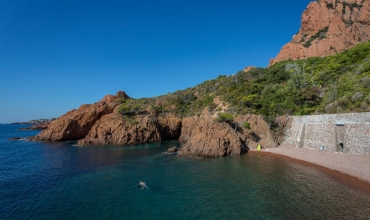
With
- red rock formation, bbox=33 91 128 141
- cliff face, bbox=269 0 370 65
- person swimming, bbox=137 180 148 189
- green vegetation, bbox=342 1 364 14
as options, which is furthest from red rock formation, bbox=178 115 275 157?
green vegetation, bbox=342 1 364 14

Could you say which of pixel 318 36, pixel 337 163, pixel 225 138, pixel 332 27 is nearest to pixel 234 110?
pixel 225 138

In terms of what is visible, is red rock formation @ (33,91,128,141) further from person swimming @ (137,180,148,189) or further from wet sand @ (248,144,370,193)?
wet sand @ (248,144,370,193)

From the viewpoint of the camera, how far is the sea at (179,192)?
15.0 m

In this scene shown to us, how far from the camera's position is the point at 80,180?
2247 centimetres

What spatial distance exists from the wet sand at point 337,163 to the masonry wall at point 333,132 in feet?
3.80

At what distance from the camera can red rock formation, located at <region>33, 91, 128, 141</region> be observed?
57.2 meters

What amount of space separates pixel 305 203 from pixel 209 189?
754cm

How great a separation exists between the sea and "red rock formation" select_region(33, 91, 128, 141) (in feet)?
97.0

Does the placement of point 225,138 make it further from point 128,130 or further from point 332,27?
point 332,27

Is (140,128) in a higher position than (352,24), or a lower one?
lower

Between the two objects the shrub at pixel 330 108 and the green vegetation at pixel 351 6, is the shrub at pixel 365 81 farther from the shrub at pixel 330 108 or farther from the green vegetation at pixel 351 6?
the green vegetation at pixel 351 6

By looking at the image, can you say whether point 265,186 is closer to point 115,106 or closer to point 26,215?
point 26,215

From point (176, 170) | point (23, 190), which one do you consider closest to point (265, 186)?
point (176, 170)

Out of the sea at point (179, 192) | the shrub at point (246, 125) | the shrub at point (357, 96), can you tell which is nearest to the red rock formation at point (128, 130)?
the sea at point (179, 192)
